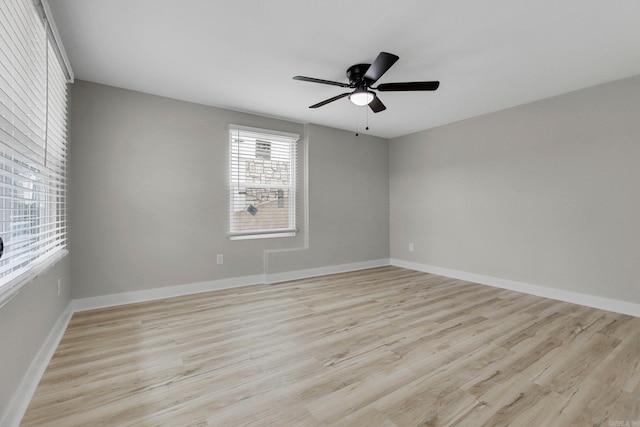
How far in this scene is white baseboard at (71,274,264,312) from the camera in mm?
3022

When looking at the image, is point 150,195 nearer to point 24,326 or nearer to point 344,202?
point 24,326

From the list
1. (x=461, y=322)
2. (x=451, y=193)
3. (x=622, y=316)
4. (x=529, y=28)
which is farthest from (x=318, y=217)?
(x=622, y=316)

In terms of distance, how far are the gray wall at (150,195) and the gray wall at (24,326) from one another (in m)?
0.76

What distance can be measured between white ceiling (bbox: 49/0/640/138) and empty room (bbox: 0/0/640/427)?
0.02 meters

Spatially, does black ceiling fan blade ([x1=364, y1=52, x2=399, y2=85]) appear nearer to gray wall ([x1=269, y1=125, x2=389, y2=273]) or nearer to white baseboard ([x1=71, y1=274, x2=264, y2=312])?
gray wall ([x1=269, y1=125, x2=389, y2=273])

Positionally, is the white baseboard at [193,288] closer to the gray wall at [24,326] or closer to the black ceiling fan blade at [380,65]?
the gray wall at [24,326]

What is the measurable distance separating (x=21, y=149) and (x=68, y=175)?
5.43 ft

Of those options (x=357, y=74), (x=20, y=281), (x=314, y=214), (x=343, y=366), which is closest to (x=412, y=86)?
(x=357, y=74)

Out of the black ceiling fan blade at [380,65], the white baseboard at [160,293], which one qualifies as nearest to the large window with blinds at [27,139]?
the white baseboard at [160,293]

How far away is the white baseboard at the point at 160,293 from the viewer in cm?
302

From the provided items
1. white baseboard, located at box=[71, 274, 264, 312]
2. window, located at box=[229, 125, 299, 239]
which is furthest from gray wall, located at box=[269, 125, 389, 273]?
white baseboard, located at box=[71, 274, 264, 312]

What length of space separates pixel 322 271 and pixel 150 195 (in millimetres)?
2683

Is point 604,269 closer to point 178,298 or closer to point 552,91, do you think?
point 552,91

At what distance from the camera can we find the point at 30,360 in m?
1.72
